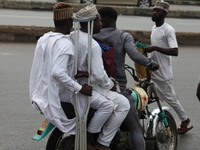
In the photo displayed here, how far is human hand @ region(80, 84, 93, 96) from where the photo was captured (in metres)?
4.29

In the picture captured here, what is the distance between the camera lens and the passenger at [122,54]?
15.9ft

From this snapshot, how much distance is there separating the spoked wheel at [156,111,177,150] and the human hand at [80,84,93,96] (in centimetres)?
125

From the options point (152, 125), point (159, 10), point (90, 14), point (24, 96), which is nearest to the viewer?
point (90, 14)

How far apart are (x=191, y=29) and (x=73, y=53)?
12.7 meters

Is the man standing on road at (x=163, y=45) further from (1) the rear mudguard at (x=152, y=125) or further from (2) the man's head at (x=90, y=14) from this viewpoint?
(2) the man's head at (x=90, y=14)

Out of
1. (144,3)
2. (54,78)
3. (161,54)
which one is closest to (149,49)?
(161,54)

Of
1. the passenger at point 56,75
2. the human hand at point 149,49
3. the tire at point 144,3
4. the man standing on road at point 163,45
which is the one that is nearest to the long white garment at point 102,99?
the passenger at point 56,75

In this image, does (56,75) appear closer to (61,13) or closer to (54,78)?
(54,78)

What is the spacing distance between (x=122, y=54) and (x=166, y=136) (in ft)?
3.71

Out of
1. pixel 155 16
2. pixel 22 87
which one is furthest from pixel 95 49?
pixel 22 87

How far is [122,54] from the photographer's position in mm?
4887

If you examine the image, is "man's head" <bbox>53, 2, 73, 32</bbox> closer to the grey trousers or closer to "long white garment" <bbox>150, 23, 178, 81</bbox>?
the grey trousers

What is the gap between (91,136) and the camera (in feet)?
15.1

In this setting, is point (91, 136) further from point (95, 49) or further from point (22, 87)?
point (22, 87)
